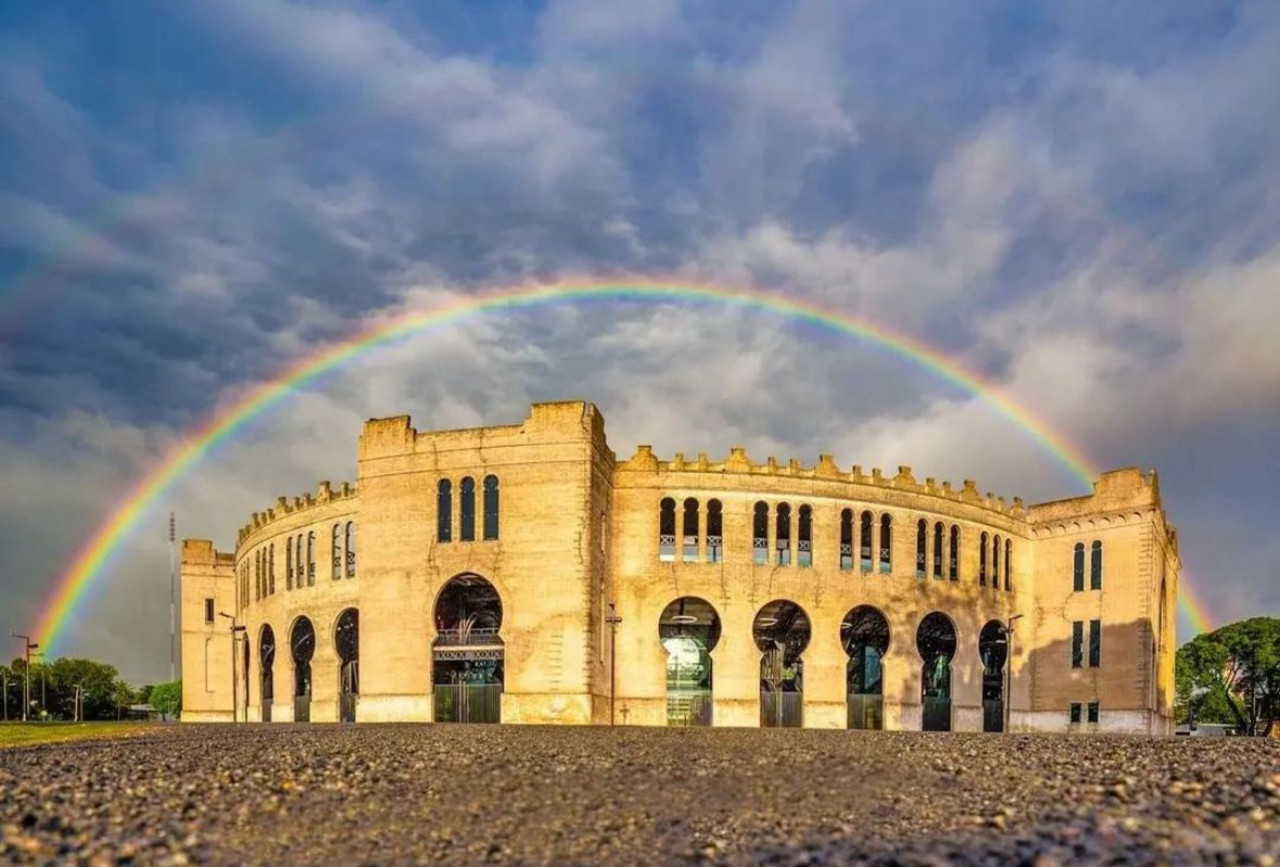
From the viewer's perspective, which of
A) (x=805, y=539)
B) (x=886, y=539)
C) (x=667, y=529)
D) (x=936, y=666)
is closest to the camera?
(x=667, y=529)

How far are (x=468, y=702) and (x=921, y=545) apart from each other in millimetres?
27085

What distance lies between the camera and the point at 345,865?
1411 cm

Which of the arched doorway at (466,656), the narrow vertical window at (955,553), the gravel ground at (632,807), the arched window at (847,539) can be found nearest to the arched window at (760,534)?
the arched window at (847,539)

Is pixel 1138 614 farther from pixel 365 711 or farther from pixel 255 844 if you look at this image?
pixel 255 844

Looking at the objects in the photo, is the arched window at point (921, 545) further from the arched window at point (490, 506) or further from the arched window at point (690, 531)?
the arched window at point (490, 506)

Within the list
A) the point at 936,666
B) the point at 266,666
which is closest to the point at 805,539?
the point at 936,666

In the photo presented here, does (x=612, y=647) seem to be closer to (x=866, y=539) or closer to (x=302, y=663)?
(x=866, y=539)

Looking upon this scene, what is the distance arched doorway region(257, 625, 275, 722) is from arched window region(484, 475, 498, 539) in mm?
23335

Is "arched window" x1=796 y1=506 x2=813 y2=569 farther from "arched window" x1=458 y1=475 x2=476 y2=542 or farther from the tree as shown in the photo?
the tree

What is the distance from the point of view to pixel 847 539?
6031 centimetres

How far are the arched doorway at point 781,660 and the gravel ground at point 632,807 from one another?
31.5 metres

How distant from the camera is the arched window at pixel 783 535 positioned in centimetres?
5816

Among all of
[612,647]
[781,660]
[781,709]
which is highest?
[612,647]

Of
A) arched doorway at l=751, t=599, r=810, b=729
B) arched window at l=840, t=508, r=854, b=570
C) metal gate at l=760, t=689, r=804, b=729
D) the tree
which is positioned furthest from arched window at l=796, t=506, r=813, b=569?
the tree
